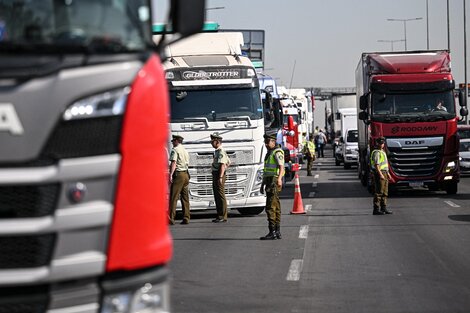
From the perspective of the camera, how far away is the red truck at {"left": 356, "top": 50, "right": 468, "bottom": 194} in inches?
1180

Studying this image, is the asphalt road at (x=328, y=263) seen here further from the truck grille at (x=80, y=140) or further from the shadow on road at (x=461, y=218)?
the truck grille at (x=80, y=140)

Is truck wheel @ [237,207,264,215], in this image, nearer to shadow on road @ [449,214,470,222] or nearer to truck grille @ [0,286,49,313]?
shadow on road @ [449,214,470,222]

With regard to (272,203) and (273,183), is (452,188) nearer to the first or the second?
(273,183)

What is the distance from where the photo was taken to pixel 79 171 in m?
5.05

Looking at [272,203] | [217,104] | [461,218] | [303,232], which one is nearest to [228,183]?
[217,104]

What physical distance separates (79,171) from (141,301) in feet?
2.35

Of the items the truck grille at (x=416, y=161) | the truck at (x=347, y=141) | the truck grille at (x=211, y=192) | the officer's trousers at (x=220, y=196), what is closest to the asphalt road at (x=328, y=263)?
the officer's trousers at (x=220, y=196)

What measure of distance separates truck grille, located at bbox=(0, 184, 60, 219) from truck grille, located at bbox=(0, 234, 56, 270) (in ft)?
0.37

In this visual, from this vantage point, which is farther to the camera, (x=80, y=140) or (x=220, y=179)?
(x=220, y=179)

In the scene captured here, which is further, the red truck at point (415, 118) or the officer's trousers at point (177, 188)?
the red truck at point (415, 118)

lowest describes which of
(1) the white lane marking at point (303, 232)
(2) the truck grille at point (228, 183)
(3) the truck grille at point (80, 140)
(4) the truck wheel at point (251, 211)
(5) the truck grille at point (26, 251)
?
(1) the white lane marking at point (303, 232)

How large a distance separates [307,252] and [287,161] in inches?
901

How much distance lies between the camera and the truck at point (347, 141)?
54.8 meters

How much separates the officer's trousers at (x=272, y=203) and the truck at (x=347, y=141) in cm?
3626
